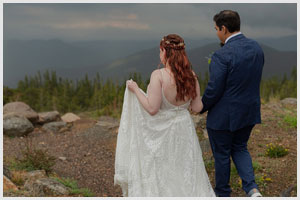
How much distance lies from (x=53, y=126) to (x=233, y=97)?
7389 millimetres

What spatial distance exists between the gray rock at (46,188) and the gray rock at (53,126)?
5.28m

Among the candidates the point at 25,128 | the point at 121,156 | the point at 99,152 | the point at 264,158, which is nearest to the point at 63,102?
the point at 25,128

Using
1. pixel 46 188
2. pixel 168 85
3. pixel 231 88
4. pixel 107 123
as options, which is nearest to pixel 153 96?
pixel 168 85

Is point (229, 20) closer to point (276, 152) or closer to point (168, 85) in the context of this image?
point (168, 85)

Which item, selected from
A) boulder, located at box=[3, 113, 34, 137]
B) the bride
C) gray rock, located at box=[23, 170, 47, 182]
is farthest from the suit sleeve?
boulder, located at box=[3, 113, 34, 137]

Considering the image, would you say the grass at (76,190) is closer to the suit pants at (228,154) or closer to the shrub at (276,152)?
the suit pants at (228,154)

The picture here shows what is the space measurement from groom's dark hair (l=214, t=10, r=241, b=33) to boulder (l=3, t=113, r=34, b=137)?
6921mm

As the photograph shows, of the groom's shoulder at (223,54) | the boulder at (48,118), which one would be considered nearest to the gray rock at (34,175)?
the groom's shoulder at (223,54)

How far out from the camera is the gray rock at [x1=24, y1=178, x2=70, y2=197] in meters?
4.95

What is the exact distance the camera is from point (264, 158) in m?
6.76

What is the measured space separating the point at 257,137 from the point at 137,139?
4.57 metres

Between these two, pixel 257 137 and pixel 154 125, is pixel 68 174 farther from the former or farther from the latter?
pixel 257 137

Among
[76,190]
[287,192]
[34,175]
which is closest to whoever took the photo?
[287,192]

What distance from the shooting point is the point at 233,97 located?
13.8 ft
